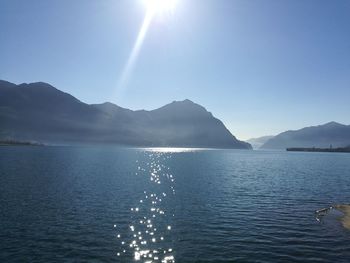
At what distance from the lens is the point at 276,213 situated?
56438 mm

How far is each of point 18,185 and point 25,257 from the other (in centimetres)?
5210

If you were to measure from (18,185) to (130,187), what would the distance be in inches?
1046

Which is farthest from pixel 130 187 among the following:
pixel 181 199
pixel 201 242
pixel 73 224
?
pixel 201 242

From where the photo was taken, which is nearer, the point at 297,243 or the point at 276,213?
the point at 297,243

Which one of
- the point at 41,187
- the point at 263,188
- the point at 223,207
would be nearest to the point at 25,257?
the point at 223,207

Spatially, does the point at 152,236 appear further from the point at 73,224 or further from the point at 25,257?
the point at 25,257

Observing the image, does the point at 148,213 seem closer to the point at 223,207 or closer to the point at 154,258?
the point at 223,207

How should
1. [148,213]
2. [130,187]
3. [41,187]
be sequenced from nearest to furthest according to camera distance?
[148,213] → [41,187] → [130,187]

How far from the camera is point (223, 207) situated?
60.7 meters

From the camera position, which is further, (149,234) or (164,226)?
(164,226)

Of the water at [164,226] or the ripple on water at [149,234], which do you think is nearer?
the ripple on water at [149,234]

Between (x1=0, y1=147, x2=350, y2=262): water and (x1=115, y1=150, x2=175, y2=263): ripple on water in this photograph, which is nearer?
(x1=115, y1=150, x2=175, y2=263): ripple on water

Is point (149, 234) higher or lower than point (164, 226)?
lower

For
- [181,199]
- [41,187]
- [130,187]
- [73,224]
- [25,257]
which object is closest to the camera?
[25,257]
